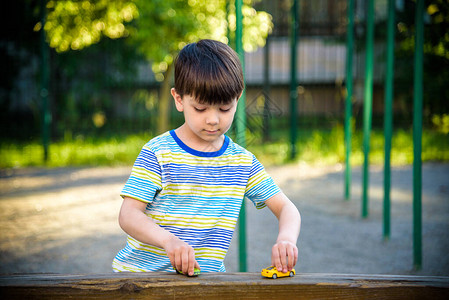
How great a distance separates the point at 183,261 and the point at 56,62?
8.92 m

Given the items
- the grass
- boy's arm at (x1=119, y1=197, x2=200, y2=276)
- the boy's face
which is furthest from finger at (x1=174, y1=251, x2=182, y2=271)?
the grass

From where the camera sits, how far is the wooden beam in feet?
3.28

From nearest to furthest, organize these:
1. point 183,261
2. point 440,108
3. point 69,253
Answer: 1. point 183,261
2. point 69,253
3. point 440,108

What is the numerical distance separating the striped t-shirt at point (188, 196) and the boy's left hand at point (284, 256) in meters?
0.28

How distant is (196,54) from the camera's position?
4.48 ft

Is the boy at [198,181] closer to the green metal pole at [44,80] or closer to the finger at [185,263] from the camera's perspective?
the finger at [185,263]

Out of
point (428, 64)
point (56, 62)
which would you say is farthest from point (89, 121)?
point (428, 64)

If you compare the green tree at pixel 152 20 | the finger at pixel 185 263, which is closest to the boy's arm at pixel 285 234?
the finger at pixel 185 263

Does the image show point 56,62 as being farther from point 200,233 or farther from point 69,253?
point 200,233

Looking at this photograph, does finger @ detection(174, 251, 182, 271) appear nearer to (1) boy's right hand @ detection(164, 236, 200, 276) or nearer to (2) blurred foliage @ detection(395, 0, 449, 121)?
(1) boy's right hand @ detection(164, 236, 200, 276)

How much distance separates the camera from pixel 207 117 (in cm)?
132


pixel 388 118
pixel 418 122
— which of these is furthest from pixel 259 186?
pixel 388 118

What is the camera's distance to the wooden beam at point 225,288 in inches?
39.4

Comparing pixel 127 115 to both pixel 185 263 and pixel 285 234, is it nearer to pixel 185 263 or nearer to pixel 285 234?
pixel 285 234
